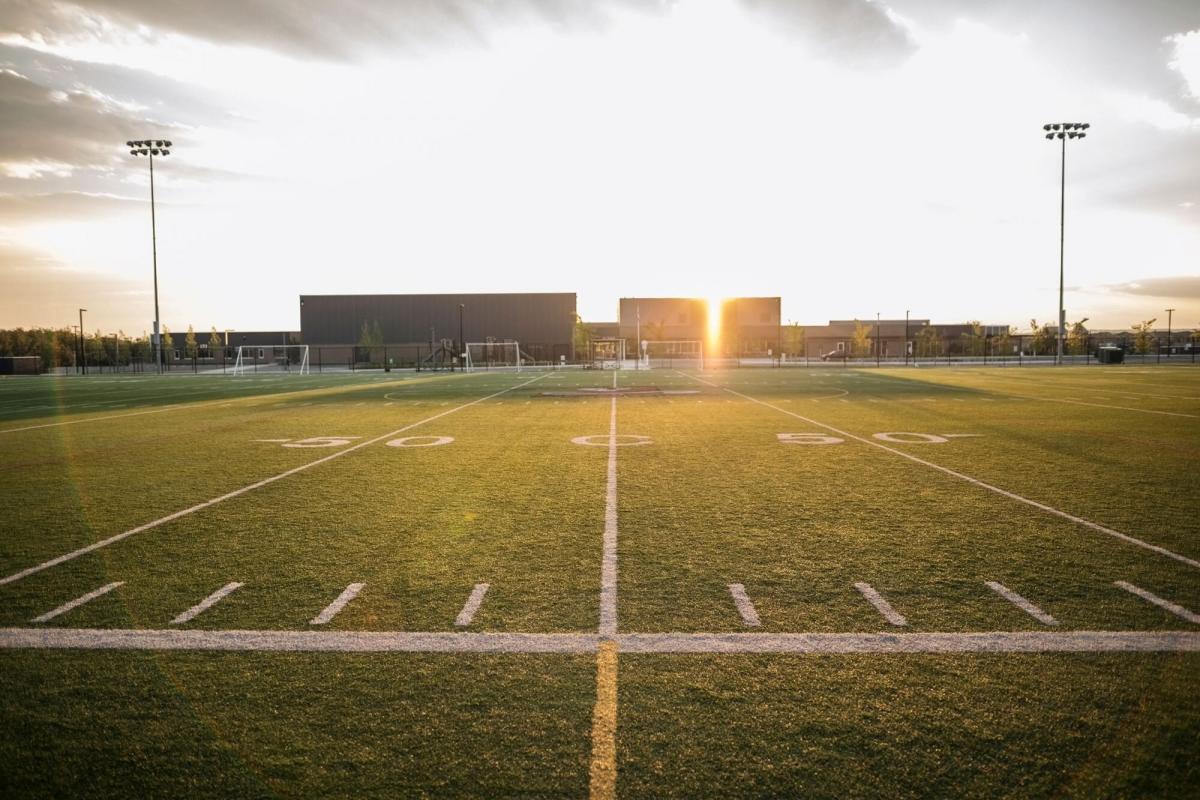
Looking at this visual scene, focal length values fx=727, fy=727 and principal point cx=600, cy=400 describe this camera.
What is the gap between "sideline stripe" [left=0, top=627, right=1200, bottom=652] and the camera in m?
4.07

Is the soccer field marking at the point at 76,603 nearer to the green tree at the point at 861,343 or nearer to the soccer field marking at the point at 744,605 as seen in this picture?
the soccer field marking at the point at 744,605

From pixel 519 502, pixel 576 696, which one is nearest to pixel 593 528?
pixel 519 502

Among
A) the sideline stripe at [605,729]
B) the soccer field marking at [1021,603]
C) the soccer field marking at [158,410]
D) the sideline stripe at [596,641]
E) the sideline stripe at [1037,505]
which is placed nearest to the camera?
the sideline stripe at [605,729]

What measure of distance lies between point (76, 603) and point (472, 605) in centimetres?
267

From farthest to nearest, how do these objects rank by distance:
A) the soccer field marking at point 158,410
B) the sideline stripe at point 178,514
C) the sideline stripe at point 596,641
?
1. the soccer field marking at point 158,410
2. the sideline stripe at point 178,514
3. the sideline stripe at point 596,641

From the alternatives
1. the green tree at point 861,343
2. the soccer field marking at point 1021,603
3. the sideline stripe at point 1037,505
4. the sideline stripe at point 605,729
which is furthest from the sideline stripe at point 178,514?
the green tree at point 861,343

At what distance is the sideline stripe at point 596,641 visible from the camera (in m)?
4.07

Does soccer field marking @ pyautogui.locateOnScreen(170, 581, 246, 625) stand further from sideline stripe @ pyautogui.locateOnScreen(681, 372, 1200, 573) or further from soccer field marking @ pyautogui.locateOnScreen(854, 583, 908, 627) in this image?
sideline stripe @ pyautogui.locateOnScreen(681, 372, 1200, 573)

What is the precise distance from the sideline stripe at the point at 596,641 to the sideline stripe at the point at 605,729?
0.26 feet

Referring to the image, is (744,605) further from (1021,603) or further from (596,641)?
(1021,603)

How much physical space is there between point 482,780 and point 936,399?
73.2ft

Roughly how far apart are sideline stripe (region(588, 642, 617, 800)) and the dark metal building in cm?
8203

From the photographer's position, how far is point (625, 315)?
343ft

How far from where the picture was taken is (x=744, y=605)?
4754 millimetres
